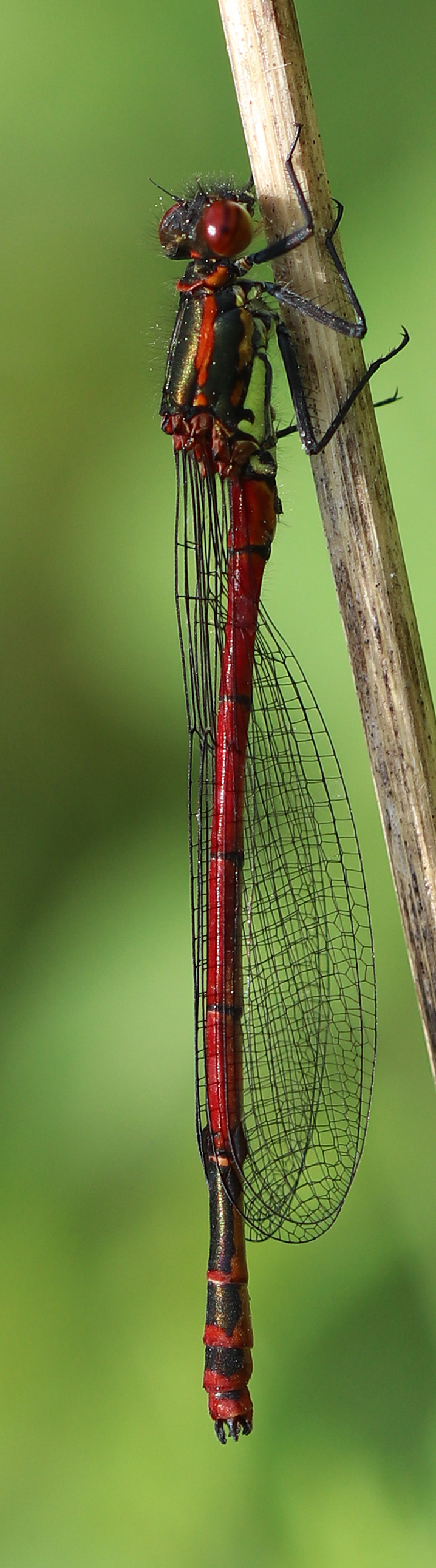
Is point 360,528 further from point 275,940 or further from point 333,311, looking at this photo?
point 275,940

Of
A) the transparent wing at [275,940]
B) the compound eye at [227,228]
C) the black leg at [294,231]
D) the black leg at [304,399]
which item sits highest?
the compound eye at [227,228]

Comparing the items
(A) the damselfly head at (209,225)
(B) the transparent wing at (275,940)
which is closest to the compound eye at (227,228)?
(A) the damselfly head at (209,225)

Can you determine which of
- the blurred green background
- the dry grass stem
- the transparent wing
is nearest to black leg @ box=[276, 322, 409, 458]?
the dry grass stem

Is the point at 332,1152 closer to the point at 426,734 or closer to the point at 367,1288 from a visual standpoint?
the point at 367,1288

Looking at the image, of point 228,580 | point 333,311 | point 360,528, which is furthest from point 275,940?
point 333,311

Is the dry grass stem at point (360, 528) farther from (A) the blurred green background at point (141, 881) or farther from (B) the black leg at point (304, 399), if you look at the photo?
(A) the blurred green background at point (141, 881)

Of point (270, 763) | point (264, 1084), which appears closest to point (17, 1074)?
point (264, 1084)
